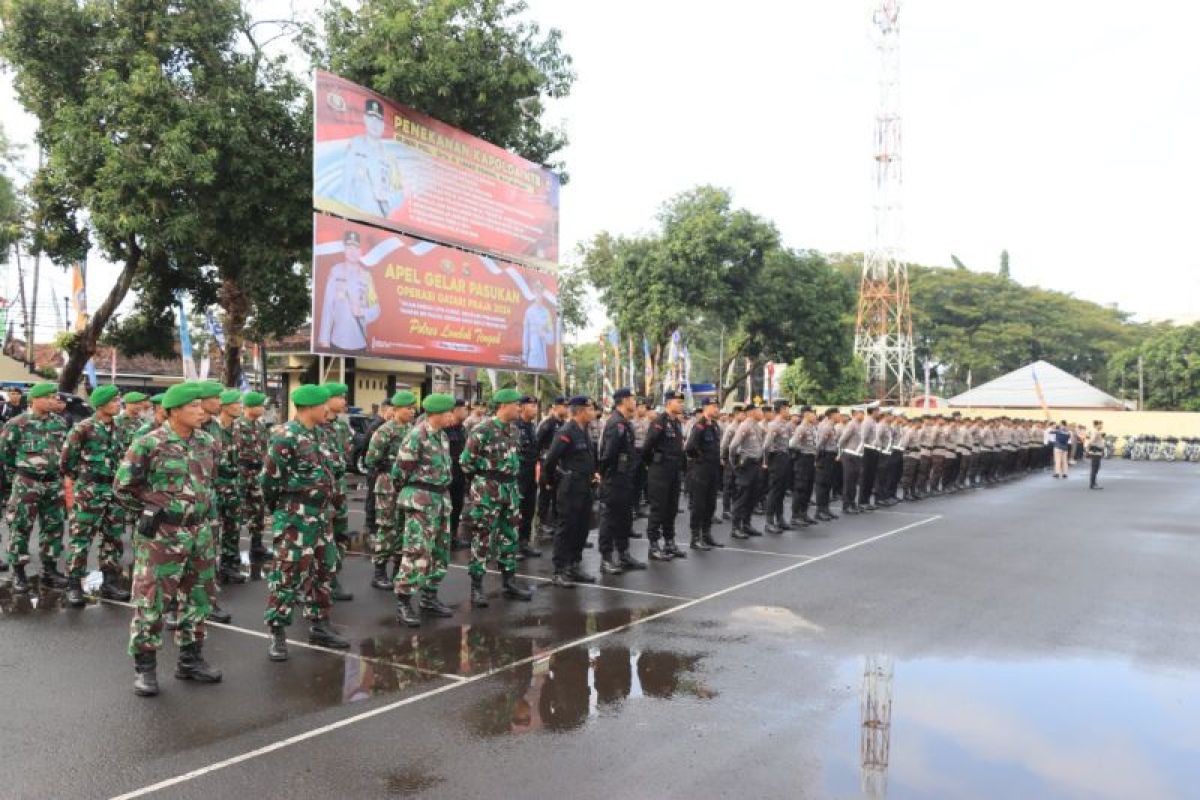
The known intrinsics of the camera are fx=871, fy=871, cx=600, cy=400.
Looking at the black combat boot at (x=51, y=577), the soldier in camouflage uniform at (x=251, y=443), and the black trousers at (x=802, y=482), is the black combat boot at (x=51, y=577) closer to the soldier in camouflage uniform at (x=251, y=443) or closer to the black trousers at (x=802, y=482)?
the soldier in camouflage uniform at (x=251, y=443)

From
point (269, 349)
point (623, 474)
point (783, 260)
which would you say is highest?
point (783, 260)

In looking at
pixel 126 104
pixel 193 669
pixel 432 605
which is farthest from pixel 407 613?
pixel 126 104

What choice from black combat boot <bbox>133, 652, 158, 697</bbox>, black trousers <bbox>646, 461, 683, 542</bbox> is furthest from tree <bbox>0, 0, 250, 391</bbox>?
black combat boot <bbox>133, 652, 158, 697</bbox>

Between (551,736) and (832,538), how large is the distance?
8.20 meters

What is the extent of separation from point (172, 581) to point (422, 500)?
195 centimetres

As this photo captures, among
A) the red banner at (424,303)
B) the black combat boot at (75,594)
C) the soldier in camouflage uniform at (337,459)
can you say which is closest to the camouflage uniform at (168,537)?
the soldier in camouflage uniform at (337,459)

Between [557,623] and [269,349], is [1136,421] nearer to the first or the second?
[269,349]

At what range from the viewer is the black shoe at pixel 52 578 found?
7766mm

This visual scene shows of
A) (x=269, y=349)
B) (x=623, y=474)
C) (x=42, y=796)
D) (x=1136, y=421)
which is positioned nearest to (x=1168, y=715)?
(x=623, y=474)

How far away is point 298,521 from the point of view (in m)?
5.81

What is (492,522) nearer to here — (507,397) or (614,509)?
(507,397)

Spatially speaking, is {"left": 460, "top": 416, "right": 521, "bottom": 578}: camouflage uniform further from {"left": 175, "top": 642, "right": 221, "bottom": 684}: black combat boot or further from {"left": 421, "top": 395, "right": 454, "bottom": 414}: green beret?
{"left": 175, "top": 642, "right": 221, "bottom": 684}: black combat boot

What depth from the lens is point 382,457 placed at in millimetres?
8352

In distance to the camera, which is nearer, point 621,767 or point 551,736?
point 621,767
